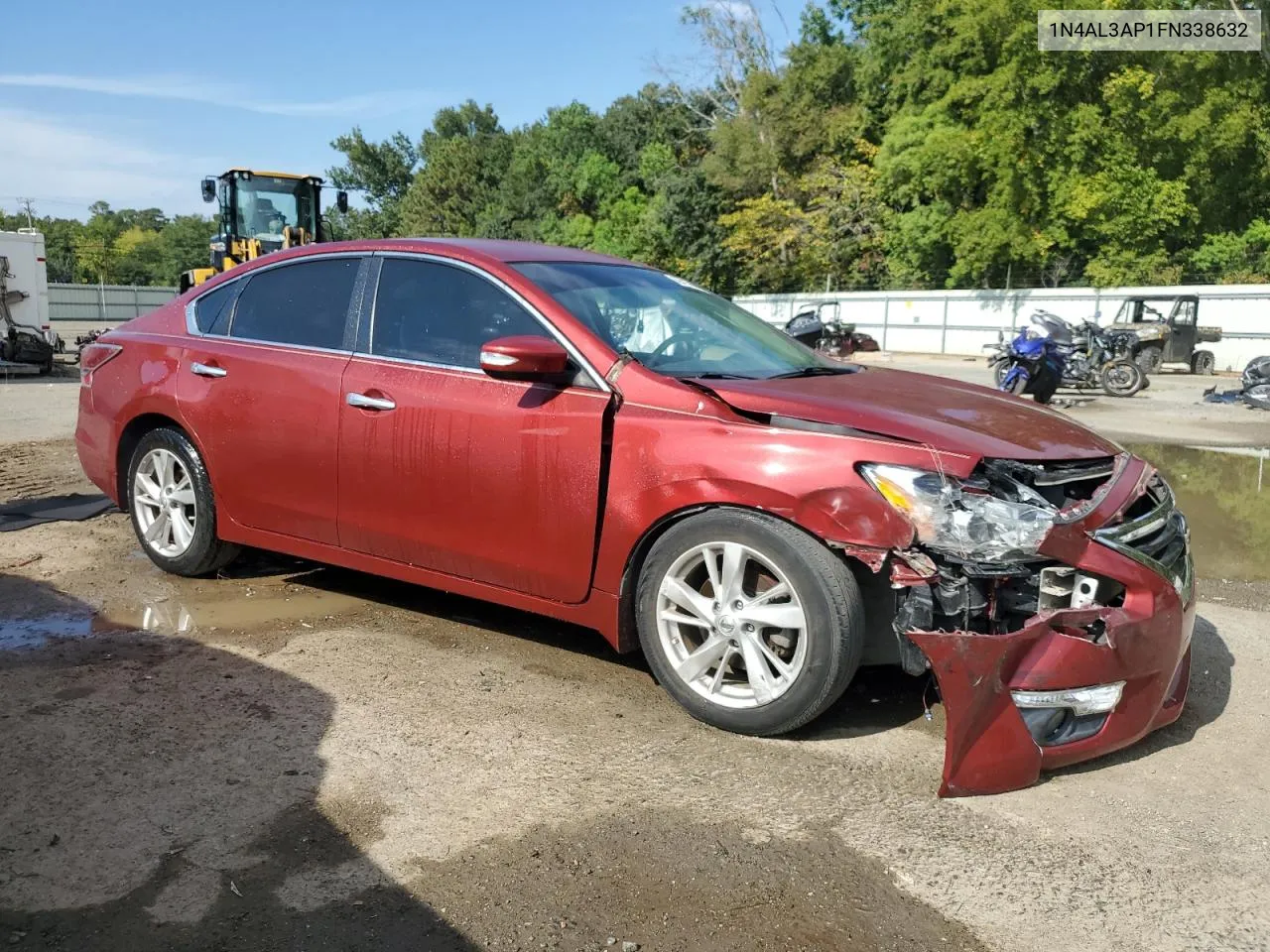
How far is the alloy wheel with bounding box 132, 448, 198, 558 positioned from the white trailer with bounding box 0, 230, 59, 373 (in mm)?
15864

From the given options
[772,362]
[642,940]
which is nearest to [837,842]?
[642,940]

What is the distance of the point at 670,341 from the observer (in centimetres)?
416

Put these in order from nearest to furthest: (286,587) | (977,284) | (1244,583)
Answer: (286,587), (1244,583), (977,284)

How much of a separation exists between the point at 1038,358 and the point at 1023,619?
12.7 meters

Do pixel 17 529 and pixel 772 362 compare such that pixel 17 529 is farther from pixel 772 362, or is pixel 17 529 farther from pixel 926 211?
pixel 926 211

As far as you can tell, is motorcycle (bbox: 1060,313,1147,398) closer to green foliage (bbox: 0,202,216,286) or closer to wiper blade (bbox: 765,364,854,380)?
wiper blade (bbox: 765,364,854,380)

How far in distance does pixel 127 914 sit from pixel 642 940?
1243 millimetres

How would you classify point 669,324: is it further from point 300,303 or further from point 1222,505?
point 1222,505

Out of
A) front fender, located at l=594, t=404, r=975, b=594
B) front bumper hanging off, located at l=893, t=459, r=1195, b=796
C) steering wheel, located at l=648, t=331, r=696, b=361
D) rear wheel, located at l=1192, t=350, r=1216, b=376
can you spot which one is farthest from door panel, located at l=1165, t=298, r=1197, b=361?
front fender, located at l=594, t=404, r=975, b=594

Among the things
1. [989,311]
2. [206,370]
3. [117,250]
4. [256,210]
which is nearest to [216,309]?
[206,370]

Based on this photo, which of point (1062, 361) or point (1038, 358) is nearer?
point (1038, 358)

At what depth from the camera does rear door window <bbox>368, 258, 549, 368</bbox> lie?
414 cm

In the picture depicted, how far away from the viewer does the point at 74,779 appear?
314 cm

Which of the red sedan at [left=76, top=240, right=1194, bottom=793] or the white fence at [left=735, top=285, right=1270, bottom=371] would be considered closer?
the red sedan at [left=76, top=240, right=1194, bottom=793]
